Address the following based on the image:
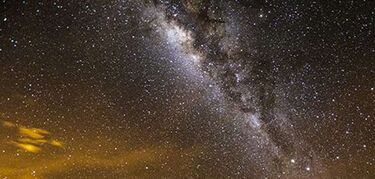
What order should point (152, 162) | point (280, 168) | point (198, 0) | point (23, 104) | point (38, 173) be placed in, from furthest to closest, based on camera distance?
1. point (38, 173)
2. point (152, 162)
3. point (280, 168)
4. point (23, 104)
5. point (198, 0)

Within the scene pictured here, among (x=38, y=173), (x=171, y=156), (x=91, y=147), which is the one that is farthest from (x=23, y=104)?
(x=38, y=173)

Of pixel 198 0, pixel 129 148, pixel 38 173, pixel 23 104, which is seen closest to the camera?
pixel 198 0

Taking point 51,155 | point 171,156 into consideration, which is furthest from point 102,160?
point 171,156

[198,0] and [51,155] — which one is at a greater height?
[51,155]

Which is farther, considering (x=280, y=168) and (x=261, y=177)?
(x=261, y=177)

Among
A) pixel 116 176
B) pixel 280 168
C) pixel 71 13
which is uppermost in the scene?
pixel 116 176

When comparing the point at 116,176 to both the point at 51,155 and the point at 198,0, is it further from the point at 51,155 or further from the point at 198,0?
the point at 198,0

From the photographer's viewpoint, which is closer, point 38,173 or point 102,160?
point 102,160

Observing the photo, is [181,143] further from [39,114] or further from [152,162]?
[39,114]

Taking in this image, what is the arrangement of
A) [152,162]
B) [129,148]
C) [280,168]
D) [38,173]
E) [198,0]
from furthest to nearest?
[38,173] < [152,162] < [129,148] < [280,168] < [198,0]
